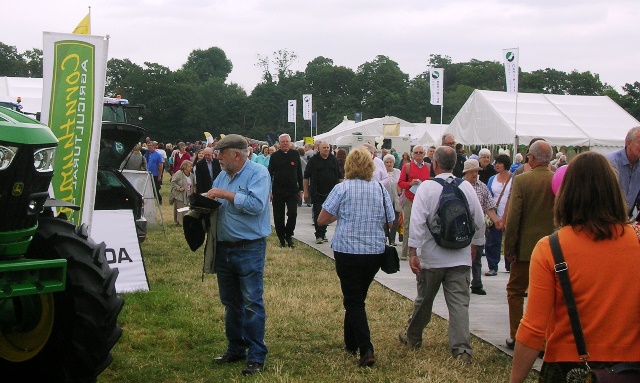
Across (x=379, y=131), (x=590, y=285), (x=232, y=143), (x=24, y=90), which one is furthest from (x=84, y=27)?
(x=379, y=131)

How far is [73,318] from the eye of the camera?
5555 mm

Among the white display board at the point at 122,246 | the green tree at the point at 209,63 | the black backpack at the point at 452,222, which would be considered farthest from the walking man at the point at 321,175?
the green tree at the point at 209,63

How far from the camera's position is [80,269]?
559 cm

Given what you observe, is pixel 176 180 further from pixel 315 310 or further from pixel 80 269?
pixel 80 269

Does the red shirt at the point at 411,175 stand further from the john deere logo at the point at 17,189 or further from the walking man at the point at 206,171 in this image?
the john deere logo at the point at 17,189

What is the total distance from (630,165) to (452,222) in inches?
61.3

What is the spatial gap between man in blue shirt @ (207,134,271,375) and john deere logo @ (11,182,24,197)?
182 cm

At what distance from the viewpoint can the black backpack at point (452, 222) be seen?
697 cm

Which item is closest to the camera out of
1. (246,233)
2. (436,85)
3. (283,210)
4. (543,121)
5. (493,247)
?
(246,233)

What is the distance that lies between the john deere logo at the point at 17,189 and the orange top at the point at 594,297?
3.16 meters

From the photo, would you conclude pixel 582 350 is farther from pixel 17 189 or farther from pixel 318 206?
pixel 318 206

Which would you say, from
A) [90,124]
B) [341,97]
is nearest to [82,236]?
[90,124]

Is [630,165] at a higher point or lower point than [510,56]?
lower

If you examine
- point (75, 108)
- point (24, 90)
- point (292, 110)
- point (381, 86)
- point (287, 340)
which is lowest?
point (287, 340)
